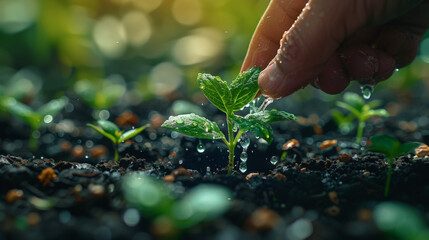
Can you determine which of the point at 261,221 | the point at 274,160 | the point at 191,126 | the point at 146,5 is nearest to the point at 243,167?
the point at 274,160

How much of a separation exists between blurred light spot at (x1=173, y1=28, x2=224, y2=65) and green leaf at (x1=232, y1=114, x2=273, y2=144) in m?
3.33

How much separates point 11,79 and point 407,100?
4.41 m

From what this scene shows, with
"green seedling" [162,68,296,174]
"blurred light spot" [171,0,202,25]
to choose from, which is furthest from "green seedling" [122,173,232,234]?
"blurred light spot" [171,0,202,25]

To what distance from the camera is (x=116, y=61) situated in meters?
5.13

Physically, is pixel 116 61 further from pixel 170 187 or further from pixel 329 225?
pixel 329 225

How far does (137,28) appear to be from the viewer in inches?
216

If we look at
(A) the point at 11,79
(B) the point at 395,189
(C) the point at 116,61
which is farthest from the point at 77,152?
(C) the point at 116,61

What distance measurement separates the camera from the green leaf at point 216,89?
5.80ft

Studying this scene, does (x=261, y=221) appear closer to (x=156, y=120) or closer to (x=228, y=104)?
(x=228, y=104)

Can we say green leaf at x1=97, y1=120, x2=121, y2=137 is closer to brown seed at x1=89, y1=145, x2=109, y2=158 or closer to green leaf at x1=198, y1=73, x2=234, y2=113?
brown seed at x1=89, y1=145, x2=109, y2=158

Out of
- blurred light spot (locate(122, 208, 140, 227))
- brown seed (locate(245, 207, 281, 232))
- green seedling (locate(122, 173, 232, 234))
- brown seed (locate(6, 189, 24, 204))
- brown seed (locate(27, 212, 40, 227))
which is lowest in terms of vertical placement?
brown seed (locate(6, 189, 24, 204))

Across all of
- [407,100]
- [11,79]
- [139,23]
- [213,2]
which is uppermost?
[213,2]

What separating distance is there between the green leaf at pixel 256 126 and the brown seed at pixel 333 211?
384mm

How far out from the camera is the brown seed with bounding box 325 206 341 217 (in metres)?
1.43
